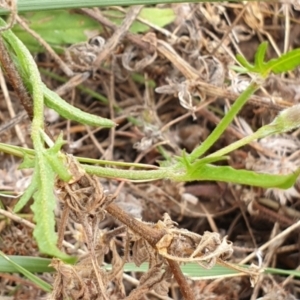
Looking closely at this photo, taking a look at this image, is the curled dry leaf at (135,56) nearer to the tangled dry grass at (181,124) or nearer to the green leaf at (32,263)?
the tangled dry grass at (181,124)

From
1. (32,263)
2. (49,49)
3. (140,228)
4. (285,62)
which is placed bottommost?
(32,263)

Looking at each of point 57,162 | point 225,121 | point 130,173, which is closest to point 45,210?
point 57,162

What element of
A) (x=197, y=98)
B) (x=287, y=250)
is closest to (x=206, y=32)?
(x=197, y=98)

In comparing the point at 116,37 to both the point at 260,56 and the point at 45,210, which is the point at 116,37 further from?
the point at 45,210

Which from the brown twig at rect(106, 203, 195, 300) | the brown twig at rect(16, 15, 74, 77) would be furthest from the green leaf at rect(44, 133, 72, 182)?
the brown twig at rect(16, 15, 74, 77)

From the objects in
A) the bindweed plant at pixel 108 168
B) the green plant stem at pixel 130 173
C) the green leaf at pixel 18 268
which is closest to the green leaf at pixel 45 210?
the bindweed plant at pixel 108 168

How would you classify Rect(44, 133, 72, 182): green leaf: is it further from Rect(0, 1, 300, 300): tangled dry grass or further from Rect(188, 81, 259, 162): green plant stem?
Rect(0, 1, 300, 300): tangled dry grass

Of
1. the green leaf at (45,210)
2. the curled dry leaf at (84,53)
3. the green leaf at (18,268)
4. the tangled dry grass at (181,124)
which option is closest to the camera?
the green leaf at (45,210)

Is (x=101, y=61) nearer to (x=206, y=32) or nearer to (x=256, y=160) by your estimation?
(x=206, y=32)
